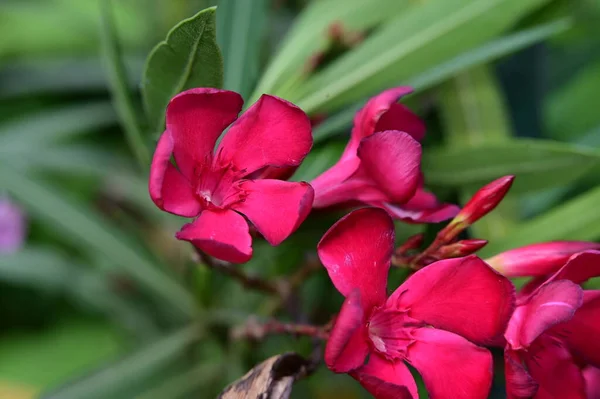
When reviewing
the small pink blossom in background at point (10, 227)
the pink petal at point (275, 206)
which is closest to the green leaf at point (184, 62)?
the pink petal at point (275, 206)

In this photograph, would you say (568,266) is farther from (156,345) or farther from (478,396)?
(156,345)

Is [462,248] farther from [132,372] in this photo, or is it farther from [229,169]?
[132,372]

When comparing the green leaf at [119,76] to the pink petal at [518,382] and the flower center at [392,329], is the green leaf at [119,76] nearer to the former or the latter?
the flower center at [392,329]

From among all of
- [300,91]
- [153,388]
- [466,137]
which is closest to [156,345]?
[153,388]

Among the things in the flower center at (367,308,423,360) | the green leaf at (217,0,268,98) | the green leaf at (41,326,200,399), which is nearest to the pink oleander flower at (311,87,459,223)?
the flower center at (367,308,423,360)


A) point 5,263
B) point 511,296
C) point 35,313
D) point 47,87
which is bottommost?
point 35,313

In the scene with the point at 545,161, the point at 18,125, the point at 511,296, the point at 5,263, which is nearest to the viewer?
the point at 511,296

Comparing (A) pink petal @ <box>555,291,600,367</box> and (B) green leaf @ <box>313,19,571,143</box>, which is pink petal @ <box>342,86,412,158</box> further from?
(A) pink petal @ <box>555,291,600,367</box>
